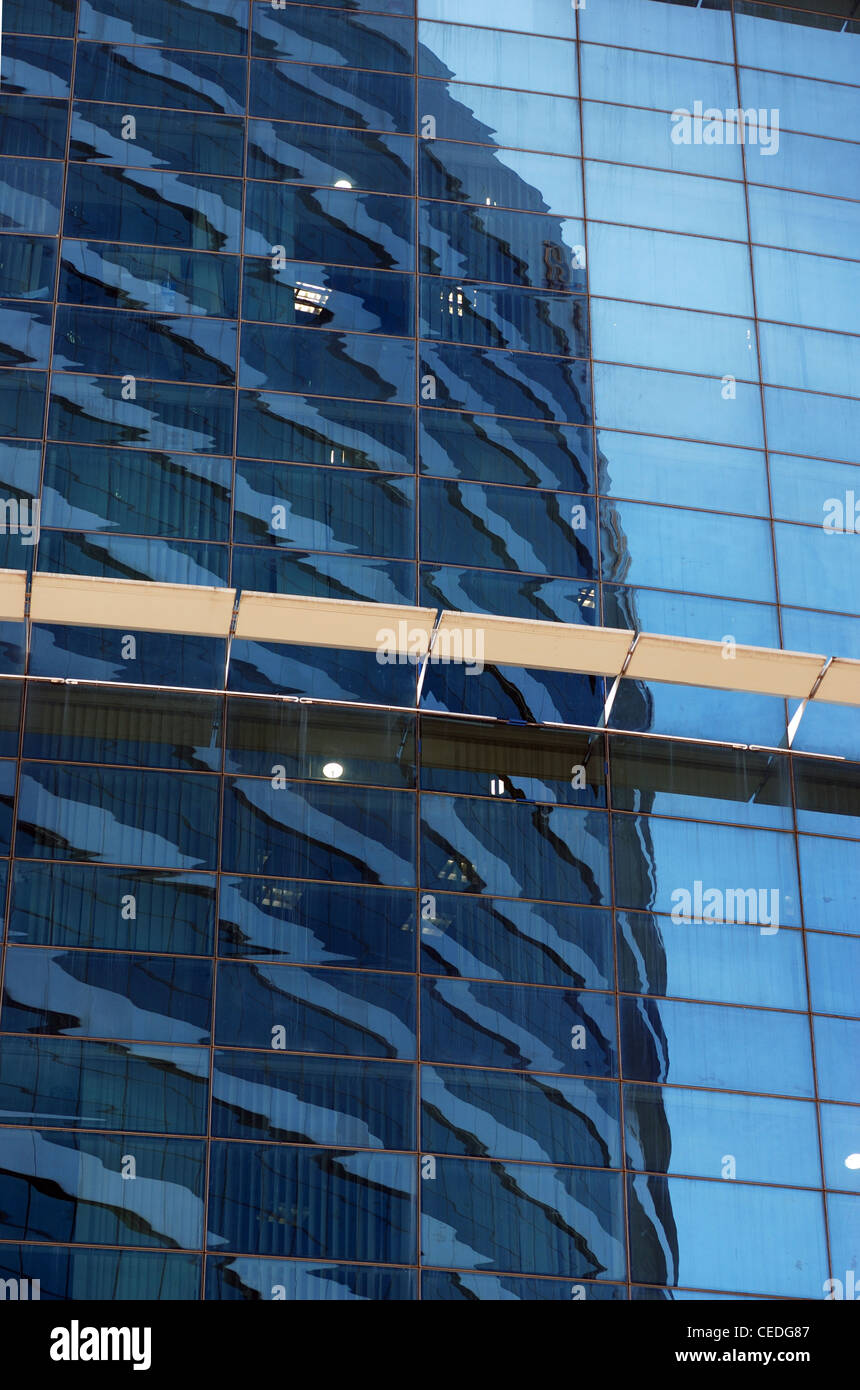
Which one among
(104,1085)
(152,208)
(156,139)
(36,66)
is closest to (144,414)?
(152,208)

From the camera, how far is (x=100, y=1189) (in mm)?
27375

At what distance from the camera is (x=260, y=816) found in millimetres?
30219

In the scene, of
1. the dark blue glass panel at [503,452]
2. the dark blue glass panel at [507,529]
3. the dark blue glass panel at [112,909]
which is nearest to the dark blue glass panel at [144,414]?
the dark blue glass panel at [503,452]

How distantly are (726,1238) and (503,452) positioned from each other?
13701 mm

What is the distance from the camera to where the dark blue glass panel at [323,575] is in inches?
1256

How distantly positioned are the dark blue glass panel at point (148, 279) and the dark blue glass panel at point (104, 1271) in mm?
16043

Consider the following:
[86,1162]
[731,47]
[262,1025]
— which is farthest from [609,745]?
[731,47]

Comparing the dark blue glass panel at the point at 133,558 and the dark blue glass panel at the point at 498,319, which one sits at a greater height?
the dark blue glass panel at the point at 498,319

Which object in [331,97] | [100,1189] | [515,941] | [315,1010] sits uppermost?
[331,97]

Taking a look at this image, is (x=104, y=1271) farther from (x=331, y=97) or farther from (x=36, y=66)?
(x=36, y=66)

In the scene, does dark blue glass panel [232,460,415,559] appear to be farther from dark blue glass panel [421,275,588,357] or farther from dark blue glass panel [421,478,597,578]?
dark blue glass panel [421,275,588,357]

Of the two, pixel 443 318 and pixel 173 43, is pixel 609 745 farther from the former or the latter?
pixel 173 43

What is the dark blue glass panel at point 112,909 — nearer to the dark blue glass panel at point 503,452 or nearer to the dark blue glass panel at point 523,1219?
the dark blue glass panel at point 523,1219

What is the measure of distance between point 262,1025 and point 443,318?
13366 millimetres
